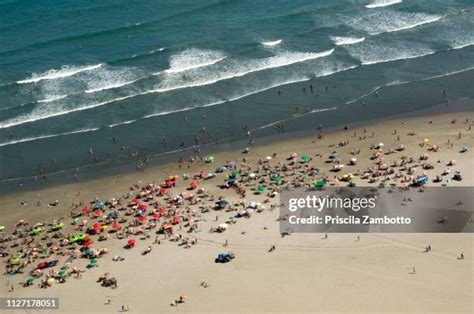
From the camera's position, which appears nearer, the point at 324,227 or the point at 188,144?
the point at 324,227

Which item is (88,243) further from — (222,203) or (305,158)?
(305,158)

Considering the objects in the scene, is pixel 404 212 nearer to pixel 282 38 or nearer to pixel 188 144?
pixel 188 144

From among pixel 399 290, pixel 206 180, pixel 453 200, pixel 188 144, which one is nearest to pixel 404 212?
pixel 453 200

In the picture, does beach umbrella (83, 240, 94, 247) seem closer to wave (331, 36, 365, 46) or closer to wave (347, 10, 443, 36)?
wave (331, 36, 365, 46)

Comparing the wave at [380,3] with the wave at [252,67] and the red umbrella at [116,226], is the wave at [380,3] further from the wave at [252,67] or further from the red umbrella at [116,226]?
the red umbrella at [116,226]

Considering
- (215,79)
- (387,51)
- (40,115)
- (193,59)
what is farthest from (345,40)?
(40,115)

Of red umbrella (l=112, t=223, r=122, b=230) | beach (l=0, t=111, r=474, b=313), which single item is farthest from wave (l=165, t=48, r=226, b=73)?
red umbrella (l=112, t=223, r=122, b=230)
